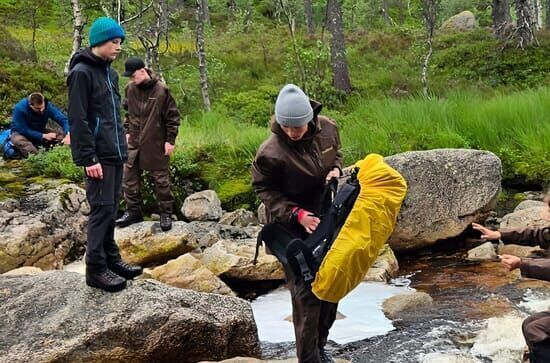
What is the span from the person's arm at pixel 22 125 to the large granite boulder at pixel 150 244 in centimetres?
399

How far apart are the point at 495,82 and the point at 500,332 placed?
1435 cm

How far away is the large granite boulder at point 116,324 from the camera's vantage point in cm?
474

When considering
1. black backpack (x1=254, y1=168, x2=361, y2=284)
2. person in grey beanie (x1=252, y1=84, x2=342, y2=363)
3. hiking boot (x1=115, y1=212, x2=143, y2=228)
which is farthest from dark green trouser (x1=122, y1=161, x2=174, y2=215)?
black backpack (x1=254, y1=168, x2=361, y2=284)

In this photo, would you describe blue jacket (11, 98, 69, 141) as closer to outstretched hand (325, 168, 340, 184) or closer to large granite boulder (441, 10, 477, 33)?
outstretched hand (325, 168, 340, 184)

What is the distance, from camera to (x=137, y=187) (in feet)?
26.0

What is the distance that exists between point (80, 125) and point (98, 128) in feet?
0.64

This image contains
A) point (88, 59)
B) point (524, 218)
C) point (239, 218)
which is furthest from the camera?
point (239, 218)

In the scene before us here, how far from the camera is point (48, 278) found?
540 centimetres

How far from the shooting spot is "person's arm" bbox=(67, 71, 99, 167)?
14.8ft

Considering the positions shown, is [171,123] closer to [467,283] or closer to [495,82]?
[467,283]

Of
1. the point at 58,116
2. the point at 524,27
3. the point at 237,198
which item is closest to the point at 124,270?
the point at 237,198

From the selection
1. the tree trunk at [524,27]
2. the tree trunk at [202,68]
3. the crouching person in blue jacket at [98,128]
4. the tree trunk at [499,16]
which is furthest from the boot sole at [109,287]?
the tree trunk at [499,16]

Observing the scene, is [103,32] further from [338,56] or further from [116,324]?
[338,56]

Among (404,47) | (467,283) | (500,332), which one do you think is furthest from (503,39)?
(500,332)
